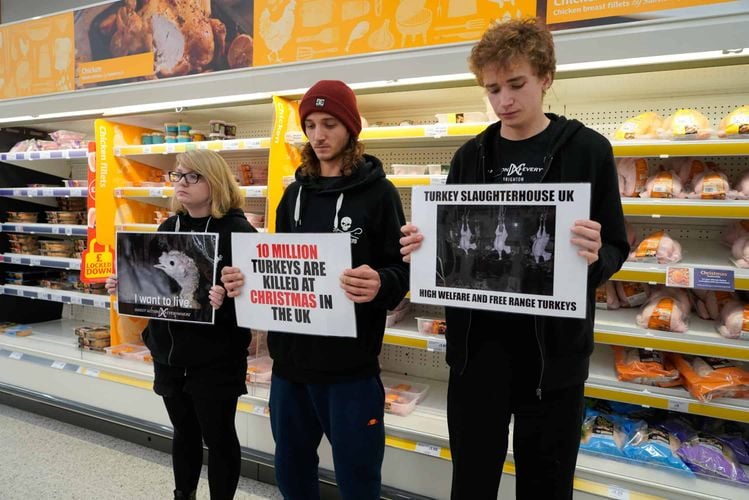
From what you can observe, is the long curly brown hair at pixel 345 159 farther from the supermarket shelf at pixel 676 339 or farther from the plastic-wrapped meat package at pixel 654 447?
the plastic-wrapped meat package at pixel 654 447

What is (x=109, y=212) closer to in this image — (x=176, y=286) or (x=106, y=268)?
(x=106, y=268)

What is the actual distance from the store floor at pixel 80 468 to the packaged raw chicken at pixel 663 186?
8.07ft

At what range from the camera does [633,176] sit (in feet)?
7.47

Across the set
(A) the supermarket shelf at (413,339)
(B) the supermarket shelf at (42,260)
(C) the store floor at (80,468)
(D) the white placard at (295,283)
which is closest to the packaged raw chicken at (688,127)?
(A) the supermarket shelf at (413,339)

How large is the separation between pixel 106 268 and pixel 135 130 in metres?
1.15

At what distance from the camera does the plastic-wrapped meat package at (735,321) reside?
2.01 m

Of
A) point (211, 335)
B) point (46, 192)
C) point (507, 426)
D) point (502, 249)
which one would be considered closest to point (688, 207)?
point (502, 249)

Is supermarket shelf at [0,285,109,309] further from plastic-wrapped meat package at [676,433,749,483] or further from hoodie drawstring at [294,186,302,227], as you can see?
plastic-wrapped meat package at [676,433,749,483]

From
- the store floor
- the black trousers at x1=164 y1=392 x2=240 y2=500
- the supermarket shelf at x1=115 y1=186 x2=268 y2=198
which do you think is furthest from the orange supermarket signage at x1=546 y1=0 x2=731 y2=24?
the store floor

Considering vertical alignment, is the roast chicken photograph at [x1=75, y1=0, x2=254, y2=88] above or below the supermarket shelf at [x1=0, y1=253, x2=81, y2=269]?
above

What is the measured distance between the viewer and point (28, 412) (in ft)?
12.2

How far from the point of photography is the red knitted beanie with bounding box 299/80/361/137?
1.56 m

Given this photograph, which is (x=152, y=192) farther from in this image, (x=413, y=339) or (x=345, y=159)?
(x=345, y=159)

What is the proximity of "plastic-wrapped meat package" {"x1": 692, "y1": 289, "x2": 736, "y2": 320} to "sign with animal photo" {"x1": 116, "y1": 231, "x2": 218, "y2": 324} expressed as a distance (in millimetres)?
2294
